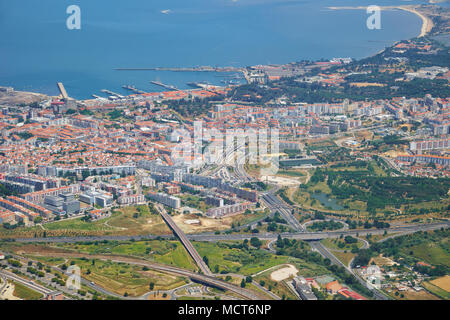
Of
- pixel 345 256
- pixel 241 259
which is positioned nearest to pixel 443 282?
pixel 345 256

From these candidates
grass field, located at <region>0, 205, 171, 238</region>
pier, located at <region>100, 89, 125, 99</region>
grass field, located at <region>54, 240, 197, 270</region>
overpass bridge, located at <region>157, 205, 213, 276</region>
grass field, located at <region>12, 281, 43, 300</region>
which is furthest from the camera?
pier, located at <region>100, 89, 125, 99</region>

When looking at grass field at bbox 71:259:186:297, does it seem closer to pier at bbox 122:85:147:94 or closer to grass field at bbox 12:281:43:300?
grass field at bbox 12:281:43:300

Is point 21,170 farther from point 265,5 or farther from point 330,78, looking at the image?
point 265,5

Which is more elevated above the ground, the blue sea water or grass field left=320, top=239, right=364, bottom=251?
the blue sea water

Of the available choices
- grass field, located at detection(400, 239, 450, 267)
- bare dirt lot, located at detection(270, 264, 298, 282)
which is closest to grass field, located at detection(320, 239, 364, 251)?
grass field, located at detection(400, 239, 450, 267)

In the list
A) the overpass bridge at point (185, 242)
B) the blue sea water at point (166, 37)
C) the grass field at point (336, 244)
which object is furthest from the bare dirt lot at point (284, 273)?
the blue sea water at point (166, 37)

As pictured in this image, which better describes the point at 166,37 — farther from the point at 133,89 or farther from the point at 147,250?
the point at 147,250

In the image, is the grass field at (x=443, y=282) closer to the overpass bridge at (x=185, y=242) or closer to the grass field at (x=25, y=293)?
the overpass bridge at (x=185, y=242)
